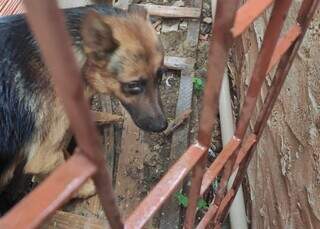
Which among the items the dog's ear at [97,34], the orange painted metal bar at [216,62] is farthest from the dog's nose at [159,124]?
the orange painted metal bar at [216,62]

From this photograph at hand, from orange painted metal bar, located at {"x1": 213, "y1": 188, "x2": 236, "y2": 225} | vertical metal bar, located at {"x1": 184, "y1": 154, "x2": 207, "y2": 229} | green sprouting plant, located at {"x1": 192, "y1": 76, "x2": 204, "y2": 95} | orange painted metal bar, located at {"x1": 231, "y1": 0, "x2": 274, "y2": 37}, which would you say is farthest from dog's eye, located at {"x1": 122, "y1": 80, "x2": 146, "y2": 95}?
orange painted metal bar, located at {"x1": 231, "y1": 0, "x2": 274, "y2": 37}

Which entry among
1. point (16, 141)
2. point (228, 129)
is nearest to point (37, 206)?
point (16, 141)

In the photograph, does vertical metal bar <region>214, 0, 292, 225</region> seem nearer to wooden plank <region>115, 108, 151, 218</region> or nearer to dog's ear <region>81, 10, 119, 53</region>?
dog's ear <region>81, 10, 119, 53</region>

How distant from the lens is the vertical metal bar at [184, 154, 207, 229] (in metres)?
1.11

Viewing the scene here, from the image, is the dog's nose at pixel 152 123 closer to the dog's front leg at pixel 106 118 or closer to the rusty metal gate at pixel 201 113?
the dog's front leg at pixel 106 118

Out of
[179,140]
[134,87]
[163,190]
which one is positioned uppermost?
[163,190]

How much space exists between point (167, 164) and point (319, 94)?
1.36 m

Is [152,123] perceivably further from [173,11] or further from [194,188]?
[173,11]

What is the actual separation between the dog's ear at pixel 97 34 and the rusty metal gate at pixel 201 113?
0.89 metres

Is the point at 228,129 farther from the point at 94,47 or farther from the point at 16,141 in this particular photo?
the point at 16,141

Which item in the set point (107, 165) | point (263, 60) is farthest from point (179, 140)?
point (263, 60)

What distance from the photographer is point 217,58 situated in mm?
884

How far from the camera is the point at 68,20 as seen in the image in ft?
7.22

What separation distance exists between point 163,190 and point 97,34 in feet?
3.97
